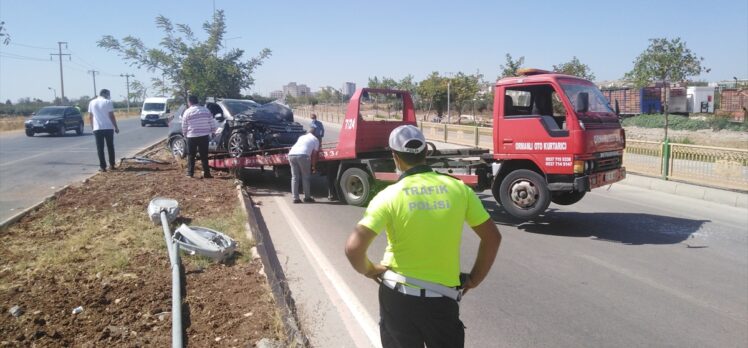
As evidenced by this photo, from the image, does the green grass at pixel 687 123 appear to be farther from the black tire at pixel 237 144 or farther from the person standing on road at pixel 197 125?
the person standing on road at pixel 197 125

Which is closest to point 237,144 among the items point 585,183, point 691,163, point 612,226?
point 585,183

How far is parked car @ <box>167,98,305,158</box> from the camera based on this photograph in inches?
469

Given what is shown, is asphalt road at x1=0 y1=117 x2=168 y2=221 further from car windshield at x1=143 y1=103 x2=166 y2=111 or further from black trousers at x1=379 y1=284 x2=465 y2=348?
car windshield at x1=143 y1=103 x2=166 y2=111

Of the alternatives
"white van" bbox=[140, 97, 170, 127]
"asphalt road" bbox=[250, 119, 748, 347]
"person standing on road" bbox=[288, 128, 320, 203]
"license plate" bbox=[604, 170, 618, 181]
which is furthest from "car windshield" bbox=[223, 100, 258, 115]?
"white van" bbox=[140, 97, 170, 127]

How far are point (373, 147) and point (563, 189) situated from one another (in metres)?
3.74

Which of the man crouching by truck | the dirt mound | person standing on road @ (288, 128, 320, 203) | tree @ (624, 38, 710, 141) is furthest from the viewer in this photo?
tree @ (624, 38, 710, 141)

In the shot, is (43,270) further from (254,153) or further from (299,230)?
(254,153)

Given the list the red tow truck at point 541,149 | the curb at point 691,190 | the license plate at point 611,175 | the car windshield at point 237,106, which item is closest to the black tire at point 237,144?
the car windshield at point 237,106

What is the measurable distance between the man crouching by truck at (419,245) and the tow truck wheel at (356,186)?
727cm

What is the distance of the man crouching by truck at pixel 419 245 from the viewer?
2486mm

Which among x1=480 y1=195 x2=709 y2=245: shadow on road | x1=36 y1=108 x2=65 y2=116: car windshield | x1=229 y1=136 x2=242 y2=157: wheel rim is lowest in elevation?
x1=480 y1=195 x2=709 y2=245: shadow on road

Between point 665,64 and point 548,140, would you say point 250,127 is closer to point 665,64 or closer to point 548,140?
point 548,140

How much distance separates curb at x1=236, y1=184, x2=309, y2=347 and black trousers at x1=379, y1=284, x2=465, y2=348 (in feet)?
4.58

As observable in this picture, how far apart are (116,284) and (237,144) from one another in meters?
7.26
